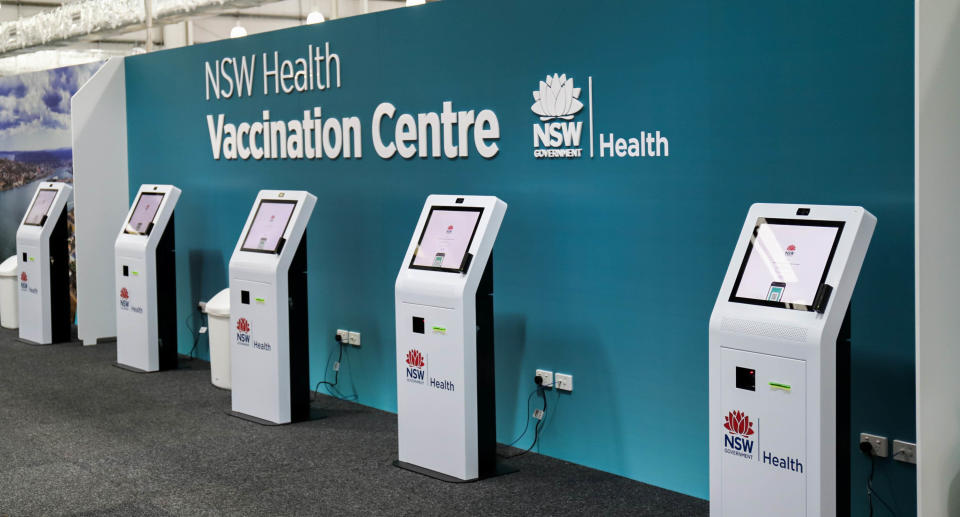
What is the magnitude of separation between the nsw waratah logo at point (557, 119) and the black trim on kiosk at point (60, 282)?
4.85 metres

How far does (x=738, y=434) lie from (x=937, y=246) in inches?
38.6

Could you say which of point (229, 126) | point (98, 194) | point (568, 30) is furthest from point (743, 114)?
point (98, 194)

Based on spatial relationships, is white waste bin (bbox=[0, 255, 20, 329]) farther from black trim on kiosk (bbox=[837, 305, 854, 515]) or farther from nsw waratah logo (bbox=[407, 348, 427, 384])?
black trim on kiosk (bbox=[837, 305, 854, 515])

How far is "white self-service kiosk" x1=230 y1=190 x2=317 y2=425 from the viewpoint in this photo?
5.68 m

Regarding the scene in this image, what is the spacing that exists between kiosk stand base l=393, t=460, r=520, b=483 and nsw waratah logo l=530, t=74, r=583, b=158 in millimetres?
1506

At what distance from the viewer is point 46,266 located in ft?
27.2

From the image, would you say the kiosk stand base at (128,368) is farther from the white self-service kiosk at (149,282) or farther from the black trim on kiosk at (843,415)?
the black trim on kiosk at (843,415)

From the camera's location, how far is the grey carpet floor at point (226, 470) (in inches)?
173

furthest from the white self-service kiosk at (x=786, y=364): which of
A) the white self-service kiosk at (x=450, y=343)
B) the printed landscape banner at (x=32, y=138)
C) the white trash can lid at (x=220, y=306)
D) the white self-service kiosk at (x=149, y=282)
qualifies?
the printed landscape banner at (x=32, y=138)

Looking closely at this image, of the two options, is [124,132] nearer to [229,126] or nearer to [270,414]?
[229,126]

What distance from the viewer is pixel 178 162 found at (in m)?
7.88

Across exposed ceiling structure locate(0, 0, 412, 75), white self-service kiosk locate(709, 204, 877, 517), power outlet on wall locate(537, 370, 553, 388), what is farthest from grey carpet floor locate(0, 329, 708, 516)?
exposed ceiling structure locate(0, 0, 412, 75)

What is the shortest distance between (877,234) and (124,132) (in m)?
6.43

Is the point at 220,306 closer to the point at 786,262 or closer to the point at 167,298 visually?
the point at 167,298
